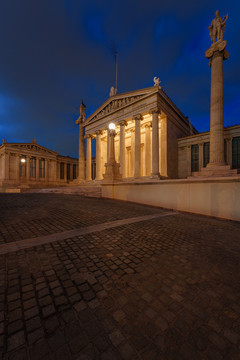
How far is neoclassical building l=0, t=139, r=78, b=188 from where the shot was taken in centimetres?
3416

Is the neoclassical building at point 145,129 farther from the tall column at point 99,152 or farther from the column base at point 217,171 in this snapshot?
the column base at point 217,171

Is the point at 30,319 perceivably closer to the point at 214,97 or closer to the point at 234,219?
the point at 234,219

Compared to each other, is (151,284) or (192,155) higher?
(192,155)

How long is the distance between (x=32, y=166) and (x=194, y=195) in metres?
40.8

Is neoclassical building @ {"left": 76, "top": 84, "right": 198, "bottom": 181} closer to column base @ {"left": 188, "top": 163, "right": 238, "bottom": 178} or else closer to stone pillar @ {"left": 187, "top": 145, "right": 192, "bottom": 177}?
stone pillar @ {"left": 187, "top": 145, "right": 192, "bottom": 177}

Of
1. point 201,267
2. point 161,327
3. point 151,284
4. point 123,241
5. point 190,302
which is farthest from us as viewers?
point 123,241

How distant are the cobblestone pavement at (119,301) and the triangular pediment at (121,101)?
20126 millimetres

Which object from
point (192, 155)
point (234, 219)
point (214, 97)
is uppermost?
point (214, 97)

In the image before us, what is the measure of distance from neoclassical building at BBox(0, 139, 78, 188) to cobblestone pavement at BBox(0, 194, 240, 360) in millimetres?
32687

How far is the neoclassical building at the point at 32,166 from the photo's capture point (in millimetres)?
34156

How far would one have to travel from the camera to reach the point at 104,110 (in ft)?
84.1

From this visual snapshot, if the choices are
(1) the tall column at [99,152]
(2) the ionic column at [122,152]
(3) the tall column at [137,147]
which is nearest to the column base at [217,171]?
(3) the tall column at [137,147]

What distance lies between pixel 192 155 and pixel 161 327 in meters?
24.3

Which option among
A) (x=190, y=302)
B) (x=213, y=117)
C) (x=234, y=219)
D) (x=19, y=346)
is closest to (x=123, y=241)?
(x=190, y=302)
